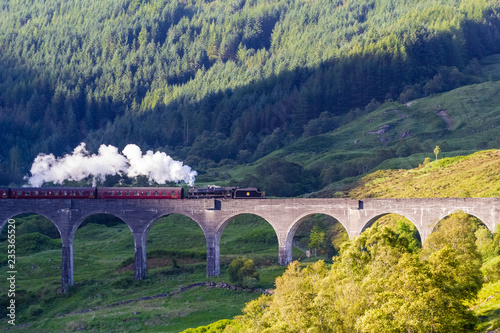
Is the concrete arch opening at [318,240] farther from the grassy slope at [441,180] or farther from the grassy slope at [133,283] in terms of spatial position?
the grassy slope at [441,180]

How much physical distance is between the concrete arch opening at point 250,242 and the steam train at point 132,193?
7.25 metres

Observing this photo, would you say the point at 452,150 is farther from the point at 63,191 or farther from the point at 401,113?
the point at 63,191

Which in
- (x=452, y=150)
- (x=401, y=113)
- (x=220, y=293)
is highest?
(x=401, y=113)

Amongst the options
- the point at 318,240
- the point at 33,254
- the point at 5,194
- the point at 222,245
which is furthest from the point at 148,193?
the point at 33,254

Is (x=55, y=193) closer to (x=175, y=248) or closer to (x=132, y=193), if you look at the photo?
(x=132, y=193)

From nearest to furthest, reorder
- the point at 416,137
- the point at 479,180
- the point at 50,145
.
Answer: the point at 479,180 → the point at 416,137 → the point at 50,145

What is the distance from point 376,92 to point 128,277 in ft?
387

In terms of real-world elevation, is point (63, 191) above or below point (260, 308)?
above

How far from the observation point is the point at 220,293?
223 ft

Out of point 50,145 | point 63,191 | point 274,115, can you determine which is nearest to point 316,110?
point 274,115

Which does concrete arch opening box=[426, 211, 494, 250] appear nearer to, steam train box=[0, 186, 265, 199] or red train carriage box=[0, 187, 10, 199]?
steam train box=[0, 186, 265, 199]

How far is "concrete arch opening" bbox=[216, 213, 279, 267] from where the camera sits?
82.6 meters

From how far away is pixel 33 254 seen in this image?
91.9 m

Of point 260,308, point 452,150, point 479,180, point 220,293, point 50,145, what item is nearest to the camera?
point 260,308
